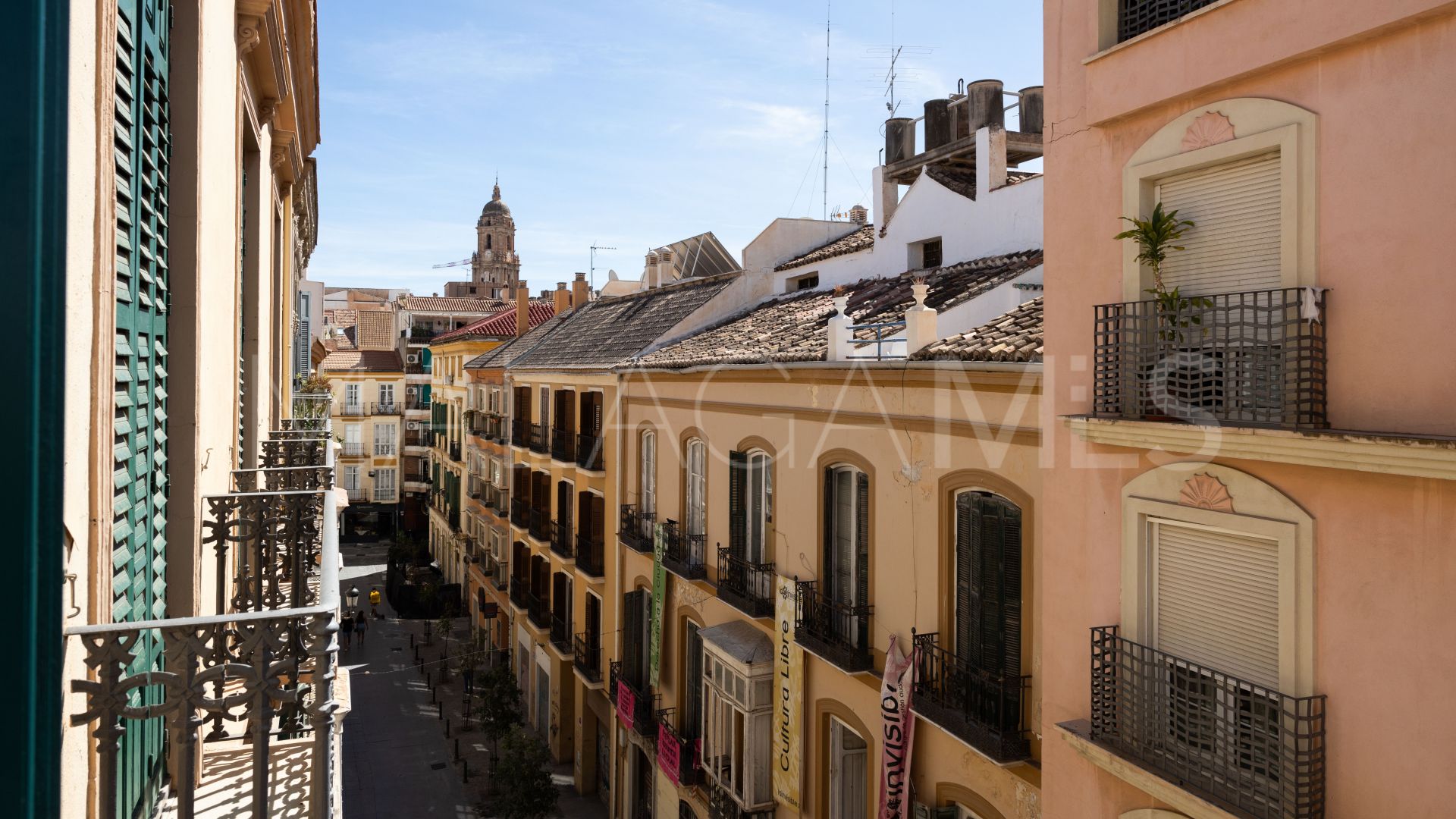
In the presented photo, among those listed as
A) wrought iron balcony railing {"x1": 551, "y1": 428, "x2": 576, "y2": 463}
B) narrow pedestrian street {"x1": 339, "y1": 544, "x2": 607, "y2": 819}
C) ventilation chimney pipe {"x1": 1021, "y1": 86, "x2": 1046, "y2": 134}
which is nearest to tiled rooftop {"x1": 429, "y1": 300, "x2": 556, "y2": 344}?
narrow pedestrian street {"x1": 339, "y1": 544, "x2": 607, "y2": 819}

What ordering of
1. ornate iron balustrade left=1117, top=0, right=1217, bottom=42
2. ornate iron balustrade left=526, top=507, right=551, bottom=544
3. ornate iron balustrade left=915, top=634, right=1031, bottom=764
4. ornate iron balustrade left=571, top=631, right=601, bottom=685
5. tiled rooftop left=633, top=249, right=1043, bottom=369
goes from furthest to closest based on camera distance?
ornate iron balustrade left=526, top=507, right=551, bottom=544
ornate iron balustrade left=571, top=631, right=601, bottom=685
tiled rooftop left=633, top=249, right=1043, bottom=369
ornate iron balustrade left=915, top=634, right=1031, bottom=764
ornate iron balustrade left=1117, top=0, right=1217, bottom=42

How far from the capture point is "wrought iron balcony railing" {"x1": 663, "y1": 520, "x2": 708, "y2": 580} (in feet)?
54.6

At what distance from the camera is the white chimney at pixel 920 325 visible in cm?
1071

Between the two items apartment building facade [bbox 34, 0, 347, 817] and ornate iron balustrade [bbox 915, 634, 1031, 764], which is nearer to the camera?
apartment building facade [bbox 34, 0, 347, 817]

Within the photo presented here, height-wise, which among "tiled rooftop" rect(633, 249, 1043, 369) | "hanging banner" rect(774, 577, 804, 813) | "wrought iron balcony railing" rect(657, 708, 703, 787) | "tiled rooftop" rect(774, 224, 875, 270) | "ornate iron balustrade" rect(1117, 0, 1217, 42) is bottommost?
"wrought iron balcony railing" rect(657, 708, 703, 787)

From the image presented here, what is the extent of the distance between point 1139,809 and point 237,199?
8691 mm

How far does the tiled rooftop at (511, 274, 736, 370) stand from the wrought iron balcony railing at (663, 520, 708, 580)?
4.34 metres

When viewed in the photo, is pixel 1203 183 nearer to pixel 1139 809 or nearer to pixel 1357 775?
pixel 1357 775

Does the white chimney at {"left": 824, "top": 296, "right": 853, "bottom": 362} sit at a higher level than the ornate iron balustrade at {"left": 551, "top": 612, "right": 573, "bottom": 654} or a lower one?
higher

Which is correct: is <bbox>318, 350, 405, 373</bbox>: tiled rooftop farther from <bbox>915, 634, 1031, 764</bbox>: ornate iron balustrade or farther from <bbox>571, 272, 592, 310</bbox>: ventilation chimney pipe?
<bbox>915, 634, 1031, 764</bbox>: ornate iron balustrade

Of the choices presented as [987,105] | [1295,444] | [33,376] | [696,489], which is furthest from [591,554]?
[33,376]

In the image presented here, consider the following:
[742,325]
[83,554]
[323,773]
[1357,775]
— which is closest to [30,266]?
[83,554]

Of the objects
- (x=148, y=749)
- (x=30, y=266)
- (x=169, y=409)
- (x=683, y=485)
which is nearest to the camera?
(x=30, y=266)

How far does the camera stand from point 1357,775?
19.4 ft
